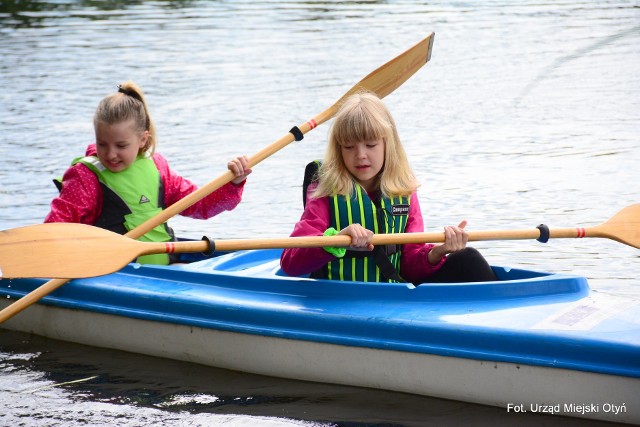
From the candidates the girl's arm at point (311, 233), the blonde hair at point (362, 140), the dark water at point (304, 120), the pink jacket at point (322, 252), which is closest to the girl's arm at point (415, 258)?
the pink jacket at point (322, 252)

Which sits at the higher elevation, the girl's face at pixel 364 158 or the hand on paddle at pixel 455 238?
the girl's face at pixel 364 158

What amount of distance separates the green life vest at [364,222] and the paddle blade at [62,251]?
77 cm

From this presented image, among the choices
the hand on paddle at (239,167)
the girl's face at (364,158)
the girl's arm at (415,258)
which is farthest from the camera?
the hand on paddle at (239,167)

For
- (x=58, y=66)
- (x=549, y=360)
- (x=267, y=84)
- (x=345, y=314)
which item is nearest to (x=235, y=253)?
(x=345, y=314)

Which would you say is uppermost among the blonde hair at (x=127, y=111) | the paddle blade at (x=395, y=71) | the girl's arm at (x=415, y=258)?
the paddle blade at (x=395, y=71)

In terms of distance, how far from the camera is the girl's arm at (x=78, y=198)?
503 centimetres

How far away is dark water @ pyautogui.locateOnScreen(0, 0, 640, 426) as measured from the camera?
14.6 ft

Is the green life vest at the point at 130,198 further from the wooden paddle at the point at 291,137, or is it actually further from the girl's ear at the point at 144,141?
the wooden paddle at the point at 291,137

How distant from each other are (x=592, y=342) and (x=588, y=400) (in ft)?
0.67

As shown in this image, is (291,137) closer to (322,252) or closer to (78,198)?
(78,198)

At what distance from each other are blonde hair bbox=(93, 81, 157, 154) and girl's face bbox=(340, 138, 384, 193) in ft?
3.65

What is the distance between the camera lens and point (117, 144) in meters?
5.05

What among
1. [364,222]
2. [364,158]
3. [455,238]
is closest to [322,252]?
[364,222]

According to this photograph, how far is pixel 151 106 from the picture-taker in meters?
10.8
